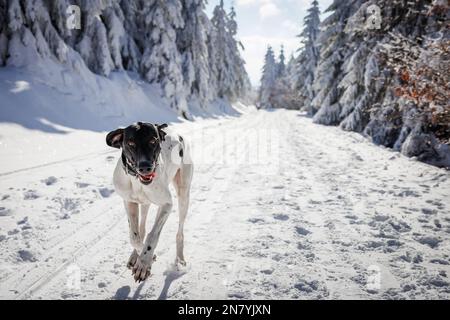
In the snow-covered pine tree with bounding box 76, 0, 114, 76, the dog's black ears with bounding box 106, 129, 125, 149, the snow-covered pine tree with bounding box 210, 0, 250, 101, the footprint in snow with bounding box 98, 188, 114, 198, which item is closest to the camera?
the dog's black ears with bounding box 106, 129, 125, 149

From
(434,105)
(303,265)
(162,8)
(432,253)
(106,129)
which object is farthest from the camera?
(162,8)

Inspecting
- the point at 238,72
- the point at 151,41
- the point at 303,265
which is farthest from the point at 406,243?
the point at 238,72

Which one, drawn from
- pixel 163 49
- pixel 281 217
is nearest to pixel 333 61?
pixel 163 49

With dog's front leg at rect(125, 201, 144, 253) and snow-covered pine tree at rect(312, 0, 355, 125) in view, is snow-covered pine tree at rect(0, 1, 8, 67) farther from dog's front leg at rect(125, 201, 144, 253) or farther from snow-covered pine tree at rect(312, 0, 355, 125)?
snow-covered pine tree at rect(312, 0, 355, 125)

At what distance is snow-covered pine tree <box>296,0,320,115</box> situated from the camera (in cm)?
4181

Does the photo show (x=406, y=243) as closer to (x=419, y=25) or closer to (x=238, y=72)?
(x=419, y=25)

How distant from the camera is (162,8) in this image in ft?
77.5

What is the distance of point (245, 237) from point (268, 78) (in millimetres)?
84576

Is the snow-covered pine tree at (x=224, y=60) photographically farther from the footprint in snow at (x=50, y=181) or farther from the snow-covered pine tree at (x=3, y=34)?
the footprint in snow at (x=50, y=181)

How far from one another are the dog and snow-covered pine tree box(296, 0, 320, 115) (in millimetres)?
38212

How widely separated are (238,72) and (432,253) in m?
49.7

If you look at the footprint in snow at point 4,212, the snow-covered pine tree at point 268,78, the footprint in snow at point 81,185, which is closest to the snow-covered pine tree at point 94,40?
the footprint in snow at point 81,185

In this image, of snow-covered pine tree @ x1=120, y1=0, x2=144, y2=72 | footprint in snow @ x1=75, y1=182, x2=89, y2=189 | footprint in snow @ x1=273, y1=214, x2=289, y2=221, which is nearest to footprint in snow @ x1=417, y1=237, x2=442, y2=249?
footprint in snow @ x1=273, y1=214, x2=289, y2=221

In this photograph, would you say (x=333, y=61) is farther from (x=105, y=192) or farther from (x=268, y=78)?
(x=268, y=78)
